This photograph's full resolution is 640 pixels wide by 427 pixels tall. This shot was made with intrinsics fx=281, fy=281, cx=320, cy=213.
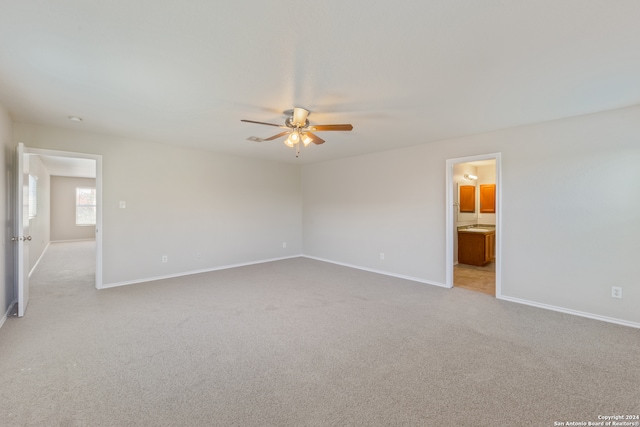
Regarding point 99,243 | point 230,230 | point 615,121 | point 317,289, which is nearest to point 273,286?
point 317,289

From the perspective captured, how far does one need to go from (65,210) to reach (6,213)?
8.49m

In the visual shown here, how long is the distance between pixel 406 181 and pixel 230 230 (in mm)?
3624

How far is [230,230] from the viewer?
5848 mm

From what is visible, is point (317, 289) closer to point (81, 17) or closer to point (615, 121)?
point (81, 17)

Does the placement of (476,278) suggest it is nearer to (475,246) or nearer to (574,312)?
(475,246)

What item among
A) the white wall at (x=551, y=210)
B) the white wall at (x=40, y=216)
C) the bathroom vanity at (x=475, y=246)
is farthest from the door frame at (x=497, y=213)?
the white wall at (x=40, y=216)

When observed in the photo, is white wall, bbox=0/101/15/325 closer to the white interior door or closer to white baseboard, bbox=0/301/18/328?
→ white baseboard, bbox=0/301/18/328

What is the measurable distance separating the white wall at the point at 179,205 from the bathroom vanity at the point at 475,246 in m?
3.96

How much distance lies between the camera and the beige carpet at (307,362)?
176 cm

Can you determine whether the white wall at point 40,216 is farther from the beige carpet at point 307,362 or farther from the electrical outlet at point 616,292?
the electrical outlet at point 616,292

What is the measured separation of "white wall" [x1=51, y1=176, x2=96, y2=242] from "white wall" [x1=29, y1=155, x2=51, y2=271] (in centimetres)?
38

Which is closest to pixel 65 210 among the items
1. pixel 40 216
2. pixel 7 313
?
pixel 40 216

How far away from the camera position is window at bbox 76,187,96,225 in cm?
1025

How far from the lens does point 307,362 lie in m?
2.31
